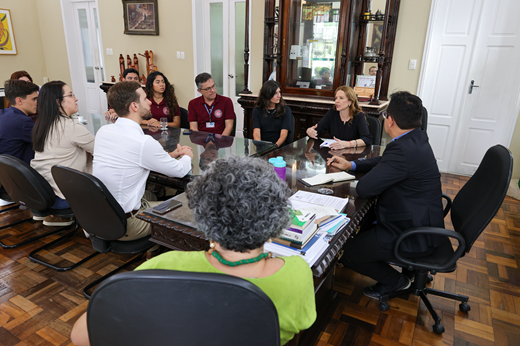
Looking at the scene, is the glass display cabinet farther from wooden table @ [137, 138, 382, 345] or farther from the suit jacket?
the suit jacket

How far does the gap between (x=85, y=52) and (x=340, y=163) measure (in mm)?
6807

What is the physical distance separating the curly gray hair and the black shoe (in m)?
1.44

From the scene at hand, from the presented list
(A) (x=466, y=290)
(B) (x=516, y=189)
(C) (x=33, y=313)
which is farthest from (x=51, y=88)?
(B) (x=516, y=189)

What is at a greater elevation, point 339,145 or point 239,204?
point 239,204

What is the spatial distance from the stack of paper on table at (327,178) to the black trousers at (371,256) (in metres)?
0.33

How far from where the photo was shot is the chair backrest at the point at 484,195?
1.47 meters

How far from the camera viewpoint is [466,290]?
2105 millimetres

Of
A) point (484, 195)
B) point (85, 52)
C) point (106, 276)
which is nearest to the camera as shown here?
point (484, 195)

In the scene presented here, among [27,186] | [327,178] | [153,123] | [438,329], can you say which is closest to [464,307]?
[438,329]

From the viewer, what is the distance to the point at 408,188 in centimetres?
169

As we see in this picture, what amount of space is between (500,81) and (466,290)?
301 cm

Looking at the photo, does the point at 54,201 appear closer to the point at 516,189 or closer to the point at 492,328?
the point at 492,328

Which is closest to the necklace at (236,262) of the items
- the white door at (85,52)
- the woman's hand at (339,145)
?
the woman's hand at (339,145)

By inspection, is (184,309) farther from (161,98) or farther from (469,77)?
(469,77)
